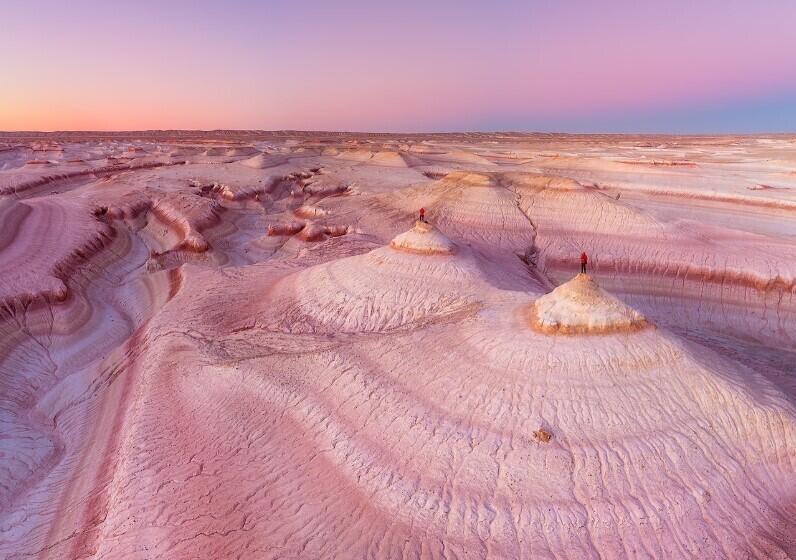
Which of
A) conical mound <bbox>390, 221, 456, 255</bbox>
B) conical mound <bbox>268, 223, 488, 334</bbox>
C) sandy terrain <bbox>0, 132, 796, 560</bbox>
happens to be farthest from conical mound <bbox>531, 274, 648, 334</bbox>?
conical mound <bbox>390, 221, 456, 255</bbox>

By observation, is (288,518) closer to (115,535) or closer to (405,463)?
(405,463)

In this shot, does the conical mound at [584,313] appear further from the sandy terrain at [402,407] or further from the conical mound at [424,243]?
the conical mound at [424,243]

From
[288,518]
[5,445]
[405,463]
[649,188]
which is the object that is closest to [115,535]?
[288,518]

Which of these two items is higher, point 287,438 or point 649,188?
point 649,188

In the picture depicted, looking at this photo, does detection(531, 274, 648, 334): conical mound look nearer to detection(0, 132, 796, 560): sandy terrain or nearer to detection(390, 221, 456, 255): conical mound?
detection(0, 132, 796, 560): sandy terrain

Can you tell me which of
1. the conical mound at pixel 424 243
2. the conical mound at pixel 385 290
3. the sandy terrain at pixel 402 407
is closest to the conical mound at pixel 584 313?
the sandy terrain at pixel 402 407
